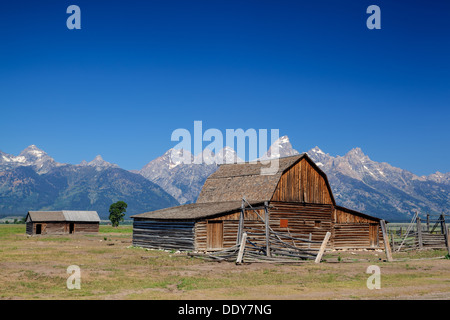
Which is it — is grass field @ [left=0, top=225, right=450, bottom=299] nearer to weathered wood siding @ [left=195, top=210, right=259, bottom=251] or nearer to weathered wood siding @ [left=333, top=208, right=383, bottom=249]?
weathered wood siding @ [left=195, top=210, right=259, bottom=251]

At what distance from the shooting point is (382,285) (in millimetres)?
18047

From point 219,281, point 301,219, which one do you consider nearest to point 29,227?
point 301,219

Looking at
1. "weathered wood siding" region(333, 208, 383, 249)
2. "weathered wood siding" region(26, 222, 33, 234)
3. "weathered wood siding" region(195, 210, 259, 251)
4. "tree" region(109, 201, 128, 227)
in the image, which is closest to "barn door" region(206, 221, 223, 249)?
"weathered wood siding" region(195, 210, 259, 251)

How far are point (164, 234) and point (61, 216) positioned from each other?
4372 cm

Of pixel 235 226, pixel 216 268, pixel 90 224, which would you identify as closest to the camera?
pixel 216 268

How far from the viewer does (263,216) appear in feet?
128

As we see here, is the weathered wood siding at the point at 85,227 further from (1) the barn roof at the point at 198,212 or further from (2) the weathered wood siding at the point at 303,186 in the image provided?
(2) the weathered wood siding at the point at 303,186

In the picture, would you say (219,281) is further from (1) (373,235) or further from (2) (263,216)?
(1) (373,235)

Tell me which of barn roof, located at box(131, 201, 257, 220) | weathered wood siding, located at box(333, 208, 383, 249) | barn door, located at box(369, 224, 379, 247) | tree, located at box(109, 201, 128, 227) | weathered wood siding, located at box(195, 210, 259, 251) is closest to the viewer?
weathered wood siding, located at box(195, 210, 259, 251)

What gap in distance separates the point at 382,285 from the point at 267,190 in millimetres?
22775

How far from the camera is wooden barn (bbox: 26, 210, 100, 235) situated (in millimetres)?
74812

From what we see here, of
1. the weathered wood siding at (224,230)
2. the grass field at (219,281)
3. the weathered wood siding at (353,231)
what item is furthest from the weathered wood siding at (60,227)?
the grass field at (219,281)
